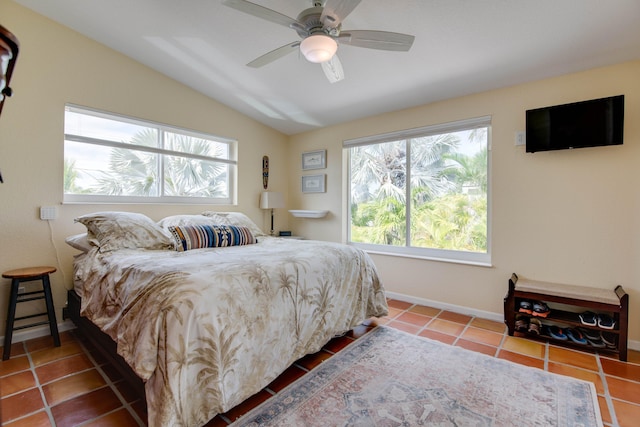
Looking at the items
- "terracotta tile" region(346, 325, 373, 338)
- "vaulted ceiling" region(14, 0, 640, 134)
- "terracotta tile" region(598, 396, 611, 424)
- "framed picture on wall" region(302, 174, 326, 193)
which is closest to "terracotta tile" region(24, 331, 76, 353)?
"terracotta tile" region(346, 325, 373, 338)

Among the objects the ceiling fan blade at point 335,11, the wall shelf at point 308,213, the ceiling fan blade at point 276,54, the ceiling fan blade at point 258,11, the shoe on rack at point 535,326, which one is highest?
the ceiling fan blade at point 258,11

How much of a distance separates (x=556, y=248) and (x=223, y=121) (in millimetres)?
3921

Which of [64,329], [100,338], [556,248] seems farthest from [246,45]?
[556,248]

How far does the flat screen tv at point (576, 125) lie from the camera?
238cm

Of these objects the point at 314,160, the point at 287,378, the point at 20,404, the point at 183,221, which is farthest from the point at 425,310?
the point at 20,404

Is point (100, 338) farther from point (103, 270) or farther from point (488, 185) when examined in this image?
point (488, 185)

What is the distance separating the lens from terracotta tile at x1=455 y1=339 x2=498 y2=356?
2.39 meters

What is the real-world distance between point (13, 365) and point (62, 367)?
14.3 inches

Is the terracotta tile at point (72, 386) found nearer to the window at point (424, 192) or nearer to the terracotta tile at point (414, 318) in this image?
the terracotta tile at point (414, 318)

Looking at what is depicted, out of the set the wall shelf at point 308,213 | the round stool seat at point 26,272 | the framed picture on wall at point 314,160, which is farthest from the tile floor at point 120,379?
the framed picture on wall at point 314,160

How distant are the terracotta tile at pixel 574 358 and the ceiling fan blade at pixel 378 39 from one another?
252 centimetres

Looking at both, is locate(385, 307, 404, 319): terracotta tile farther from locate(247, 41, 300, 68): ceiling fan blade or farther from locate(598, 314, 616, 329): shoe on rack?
locate(247, 41, 300, 68): ceiling fan blade

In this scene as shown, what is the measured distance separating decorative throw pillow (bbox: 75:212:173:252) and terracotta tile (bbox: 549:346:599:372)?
3.23m

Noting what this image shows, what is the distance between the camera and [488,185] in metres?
3.10
